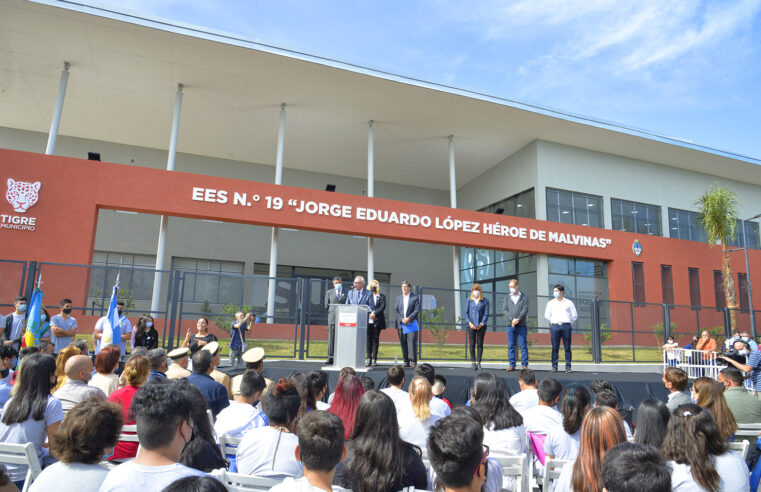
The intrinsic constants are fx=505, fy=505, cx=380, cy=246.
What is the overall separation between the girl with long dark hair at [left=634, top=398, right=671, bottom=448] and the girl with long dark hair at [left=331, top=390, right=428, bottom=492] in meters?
1.80

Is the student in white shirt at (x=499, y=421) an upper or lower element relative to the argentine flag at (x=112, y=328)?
lower

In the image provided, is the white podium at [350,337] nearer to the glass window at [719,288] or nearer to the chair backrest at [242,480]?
the chair backrest at [242,480]

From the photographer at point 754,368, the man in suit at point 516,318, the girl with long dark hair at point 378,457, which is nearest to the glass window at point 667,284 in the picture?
the photographer at point 754,368

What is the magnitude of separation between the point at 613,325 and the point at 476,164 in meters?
11.4

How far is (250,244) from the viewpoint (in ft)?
75.6

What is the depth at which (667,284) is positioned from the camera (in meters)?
21.1

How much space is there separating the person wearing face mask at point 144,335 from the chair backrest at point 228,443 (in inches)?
237

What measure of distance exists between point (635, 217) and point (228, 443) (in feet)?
72.8

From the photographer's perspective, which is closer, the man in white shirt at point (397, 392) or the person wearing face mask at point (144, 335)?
the man in white shirt at point (397, 392)

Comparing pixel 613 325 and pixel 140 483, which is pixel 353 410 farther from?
pixel 613 325

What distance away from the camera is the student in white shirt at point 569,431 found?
3.71 meters

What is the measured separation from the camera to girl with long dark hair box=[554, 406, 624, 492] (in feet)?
8.48

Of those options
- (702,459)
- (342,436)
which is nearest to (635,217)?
(702,459)

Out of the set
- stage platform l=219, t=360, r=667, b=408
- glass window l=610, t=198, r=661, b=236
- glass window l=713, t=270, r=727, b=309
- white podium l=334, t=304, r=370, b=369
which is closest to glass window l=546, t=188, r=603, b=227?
glass window l=610, t=198, r=661, b=236
